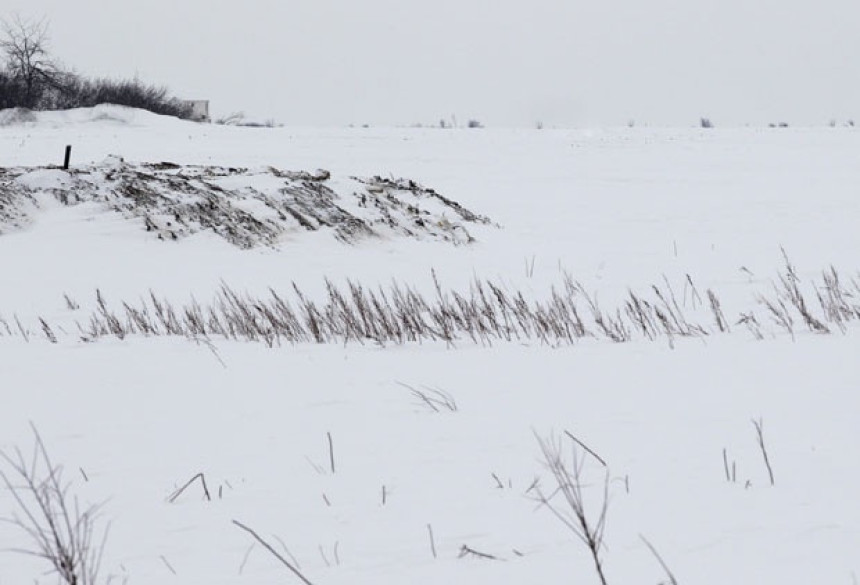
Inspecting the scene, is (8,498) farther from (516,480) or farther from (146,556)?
(516,480)

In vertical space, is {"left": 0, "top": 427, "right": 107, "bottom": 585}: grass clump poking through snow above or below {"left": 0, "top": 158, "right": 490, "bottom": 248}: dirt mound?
below

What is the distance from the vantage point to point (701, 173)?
23.6 metres

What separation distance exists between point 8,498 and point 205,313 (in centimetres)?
586

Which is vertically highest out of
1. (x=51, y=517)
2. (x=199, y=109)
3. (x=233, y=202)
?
(x=199, y=109)

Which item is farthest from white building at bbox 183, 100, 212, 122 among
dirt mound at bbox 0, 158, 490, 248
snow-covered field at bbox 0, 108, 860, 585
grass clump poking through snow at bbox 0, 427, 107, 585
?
grass clump poking through snow at bbox 0, 427, 107, 585

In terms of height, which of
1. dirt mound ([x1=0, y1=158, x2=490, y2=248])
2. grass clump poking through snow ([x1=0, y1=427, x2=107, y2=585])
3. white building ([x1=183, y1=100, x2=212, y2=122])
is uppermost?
white building ([x1=183, y1=100, x2=212, y2=122])

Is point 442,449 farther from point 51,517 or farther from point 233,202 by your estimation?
point 233,202

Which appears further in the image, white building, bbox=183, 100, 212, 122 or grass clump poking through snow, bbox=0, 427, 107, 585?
white building, bbox=183, 100, 212, 122

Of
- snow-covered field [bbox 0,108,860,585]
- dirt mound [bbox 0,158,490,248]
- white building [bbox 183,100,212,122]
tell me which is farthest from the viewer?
white building [bbox 183,100,212,122]

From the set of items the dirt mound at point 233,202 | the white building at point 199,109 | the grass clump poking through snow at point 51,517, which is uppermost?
the white building at point 199,109

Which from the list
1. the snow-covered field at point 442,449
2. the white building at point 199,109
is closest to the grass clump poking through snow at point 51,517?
the snow-covered field at point 442,449

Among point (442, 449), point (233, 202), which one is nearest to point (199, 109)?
point (233, 202)

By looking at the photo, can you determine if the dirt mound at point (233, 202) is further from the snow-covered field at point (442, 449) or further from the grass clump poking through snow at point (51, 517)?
the grass clump poking through snow at point (51, 517)

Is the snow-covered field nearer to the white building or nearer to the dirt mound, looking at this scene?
the dirt mound
